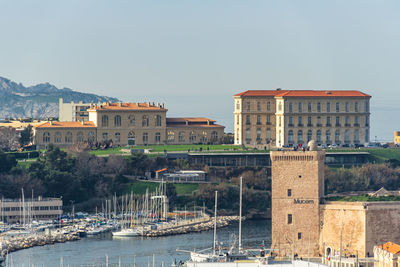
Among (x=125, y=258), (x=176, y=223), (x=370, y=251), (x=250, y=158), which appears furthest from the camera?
(x=250, y=158)

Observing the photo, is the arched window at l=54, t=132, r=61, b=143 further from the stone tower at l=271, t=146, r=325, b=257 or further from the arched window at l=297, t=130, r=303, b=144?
the stone tower at l=271, t=146, r=325, b=257

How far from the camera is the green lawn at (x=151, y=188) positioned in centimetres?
14000

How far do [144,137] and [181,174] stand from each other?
22.7 m

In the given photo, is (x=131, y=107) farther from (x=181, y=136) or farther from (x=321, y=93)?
(x=321, y=93)

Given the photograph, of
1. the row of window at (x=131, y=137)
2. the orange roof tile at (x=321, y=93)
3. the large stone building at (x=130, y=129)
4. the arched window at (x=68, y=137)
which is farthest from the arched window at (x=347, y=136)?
the arched window at (x=68, y=137)

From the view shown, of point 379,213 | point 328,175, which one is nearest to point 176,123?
point 328,175

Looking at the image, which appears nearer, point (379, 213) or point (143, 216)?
point (379, 213)

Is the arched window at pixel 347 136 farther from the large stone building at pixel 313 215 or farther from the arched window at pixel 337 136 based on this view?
the large stone building at pixel 313 215

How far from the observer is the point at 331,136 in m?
161

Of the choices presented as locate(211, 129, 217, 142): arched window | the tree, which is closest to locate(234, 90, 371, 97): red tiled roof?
locate(211, 129, 217, 142): arched window

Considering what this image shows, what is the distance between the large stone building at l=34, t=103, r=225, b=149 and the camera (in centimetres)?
16412

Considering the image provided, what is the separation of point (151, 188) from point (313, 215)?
→ 158 ft

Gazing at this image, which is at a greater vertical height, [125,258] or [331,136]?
[331,136]

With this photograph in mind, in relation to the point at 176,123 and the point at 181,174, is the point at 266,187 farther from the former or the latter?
the point at 176,123
